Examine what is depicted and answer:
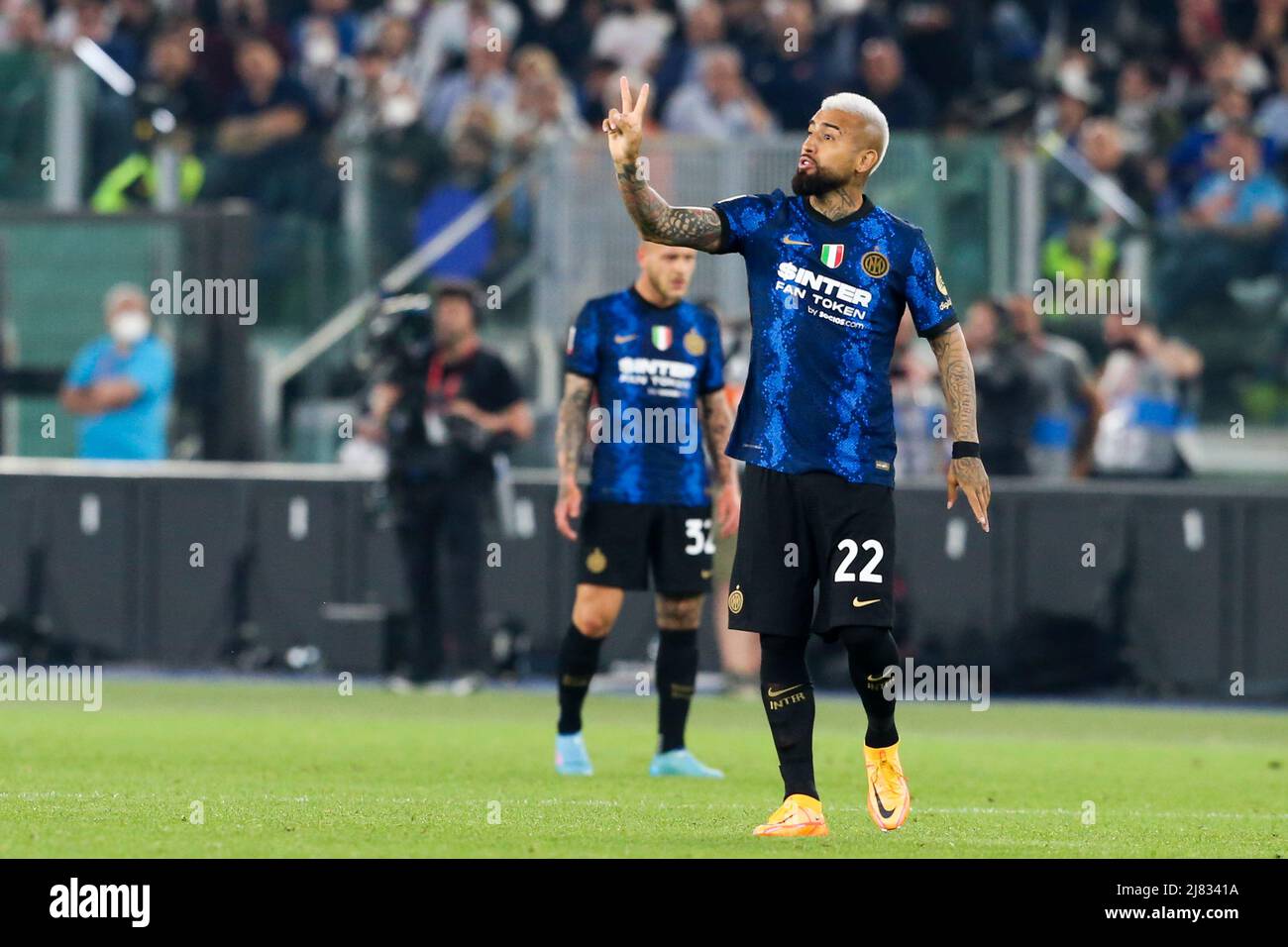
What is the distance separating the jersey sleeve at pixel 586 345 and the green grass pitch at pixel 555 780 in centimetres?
186

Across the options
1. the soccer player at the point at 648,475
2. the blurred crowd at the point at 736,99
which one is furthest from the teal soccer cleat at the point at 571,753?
the blurred crowd at the point at 736,99

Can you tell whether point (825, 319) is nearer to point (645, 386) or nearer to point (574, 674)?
point (645, 386)

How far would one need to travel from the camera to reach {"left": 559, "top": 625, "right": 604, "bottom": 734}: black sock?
12.4m

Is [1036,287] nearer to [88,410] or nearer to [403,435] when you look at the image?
[403,435]

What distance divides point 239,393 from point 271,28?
516 centimetres

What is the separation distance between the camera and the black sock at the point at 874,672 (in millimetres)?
9430

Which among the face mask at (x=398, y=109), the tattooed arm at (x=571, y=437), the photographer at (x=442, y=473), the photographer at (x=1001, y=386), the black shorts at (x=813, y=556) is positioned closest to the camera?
the black shorts at (x=813, y=556)

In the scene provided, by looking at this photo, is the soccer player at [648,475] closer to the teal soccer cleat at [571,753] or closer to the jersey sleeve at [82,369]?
the teal soccer cleat at [571,753]

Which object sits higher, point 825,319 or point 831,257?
point 831,257

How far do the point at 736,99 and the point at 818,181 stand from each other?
11678mm

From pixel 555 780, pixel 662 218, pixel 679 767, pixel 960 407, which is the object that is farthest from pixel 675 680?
pixel 662 218

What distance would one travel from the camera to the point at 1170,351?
1855 centimetres

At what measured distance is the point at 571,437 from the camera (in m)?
12.3
